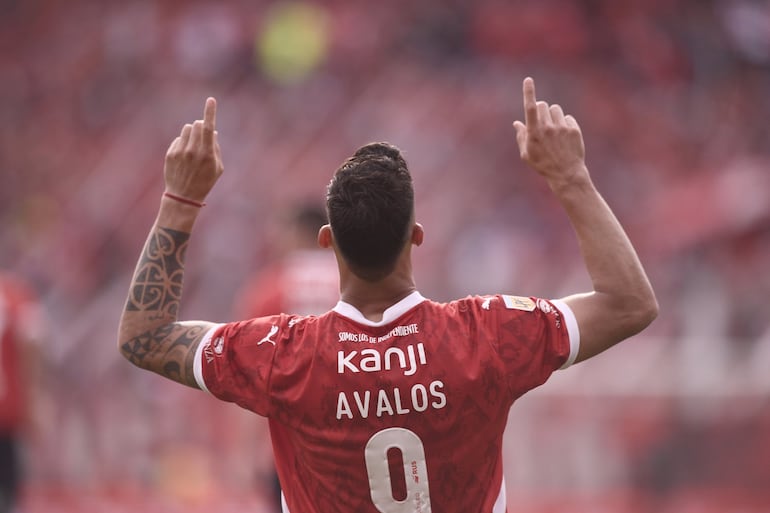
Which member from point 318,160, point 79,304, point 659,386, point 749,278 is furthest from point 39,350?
point 318,160

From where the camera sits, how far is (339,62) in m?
17.2

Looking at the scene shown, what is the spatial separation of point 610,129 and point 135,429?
7585mm

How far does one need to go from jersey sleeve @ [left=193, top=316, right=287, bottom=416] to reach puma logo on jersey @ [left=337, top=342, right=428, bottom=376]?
0.18 metres

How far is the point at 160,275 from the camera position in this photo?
3115mm

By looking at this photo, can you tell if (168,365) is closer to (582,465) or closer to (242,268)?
(582,465)

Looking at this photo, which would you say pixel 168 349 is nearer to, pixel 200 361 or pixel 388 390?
pixel 200 361

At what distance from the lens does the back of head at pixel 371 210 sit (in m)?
2.86

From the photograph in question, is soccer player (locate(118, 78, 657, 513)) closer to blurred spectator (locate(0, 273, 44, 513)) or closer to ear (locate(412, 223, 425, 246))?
ear (locate(412, 223, 425, 246))

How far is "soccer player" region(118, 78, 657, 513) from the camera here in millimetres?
2873

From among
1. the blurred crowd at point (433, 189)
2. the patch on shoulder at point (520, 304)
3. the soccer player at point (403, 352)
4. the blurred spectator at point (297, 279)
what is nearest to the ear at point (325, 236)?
the soccer player at point (403, 352)


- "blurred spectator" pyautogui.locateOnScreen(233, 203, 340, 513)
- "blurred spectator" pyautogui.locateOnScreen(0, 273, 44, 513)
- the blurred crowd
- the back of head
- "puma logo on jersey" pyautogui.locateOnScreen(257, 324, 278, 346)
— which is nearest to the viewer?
the back of head

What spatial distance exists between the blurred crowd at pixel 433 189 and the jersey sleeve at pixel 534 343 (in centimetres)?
691

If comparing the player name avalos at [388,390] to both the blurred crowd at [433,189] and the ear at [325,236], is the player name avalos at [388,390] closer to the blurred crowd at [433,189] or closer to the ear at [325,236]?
the ear at [325,236]

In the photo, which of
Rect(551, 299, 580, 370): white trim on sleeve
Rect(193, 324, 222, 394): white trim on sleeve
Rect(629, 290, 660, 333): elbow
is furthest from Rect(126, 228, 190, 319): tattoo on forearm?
Rect(629, 290, 660, 333): elbow
